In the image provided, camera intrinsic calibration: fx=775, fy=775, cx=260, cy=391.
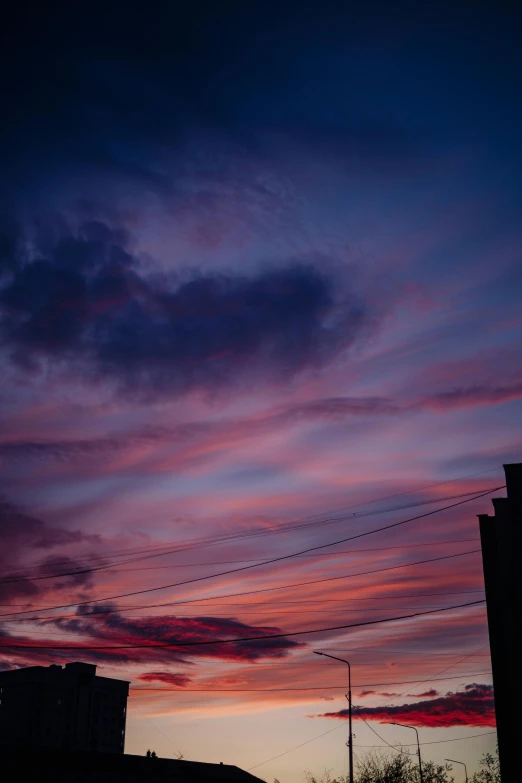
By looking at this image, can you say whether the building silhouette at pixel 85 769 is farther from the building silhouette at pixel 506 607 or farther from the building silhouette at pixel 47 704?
the building silhouette at pixel 47 704

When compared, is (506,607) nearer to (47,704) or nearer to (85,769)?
(85,769)

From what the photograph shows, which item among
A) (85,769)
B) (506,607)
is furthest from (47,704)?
(506,607)

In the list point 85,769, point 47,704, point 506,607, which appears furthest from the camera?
point 47,704

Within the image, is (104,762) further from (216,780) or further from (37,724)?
(37,724)

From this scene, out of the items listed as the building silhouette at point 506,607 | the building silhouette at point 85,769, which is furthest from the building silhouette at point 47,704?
the building silhouette at point 506,607

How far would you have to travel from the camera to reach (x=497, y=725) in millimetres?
48281

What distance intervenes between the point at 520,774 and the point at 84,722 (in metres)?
171

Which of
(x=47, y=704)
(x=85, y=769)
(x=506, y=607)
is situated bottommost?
(x=85, y=769)

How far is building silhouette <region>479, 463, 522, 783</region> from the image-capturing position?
45344 millimetres

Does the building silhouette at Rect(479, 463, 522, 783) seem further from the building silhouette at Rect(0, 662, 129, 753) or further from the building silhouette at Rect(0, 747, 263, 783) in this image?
the building silhouette at Rect(0, 662, 129, 753)

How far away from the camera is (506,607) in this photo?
4722cm

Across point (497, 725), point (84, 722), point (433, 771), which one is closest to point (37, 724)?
point (84, 722)

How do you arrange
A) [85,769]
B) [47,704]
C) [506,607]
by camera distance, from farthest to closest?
[47,704] < [85,769] < [506,607]

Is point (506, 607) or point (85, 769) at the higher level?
point (506, 607)
